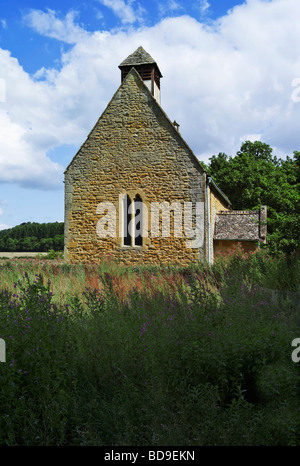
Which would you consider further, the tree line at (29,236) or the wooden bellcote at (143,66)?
the tree line at (29,236)

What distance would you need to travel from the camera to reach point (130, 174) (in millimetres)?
13961

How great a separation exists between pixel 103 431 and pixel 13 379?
2.91 feet

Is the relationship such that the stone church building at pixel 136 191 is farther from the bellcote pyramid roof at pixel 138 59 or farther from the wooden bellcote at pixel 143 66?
the bellcote pyramid roof at pixel 138 59

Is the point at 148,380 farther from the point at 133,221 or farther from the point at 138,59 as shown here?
the point at 138,59

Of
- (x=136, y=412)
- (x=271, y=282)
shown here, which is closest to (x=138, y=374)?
(x=136, y=412)

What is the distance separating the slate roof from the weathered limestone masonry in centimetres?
304

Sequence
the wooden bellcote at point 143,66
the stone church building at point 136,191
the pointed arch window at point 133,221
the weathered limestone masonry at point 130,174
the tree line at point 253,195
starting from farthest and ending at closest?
the wooden bellcote at point 143,66 < the pointed arch window at point 133,221 < the weathered limestone masonry at point 130,174 < the stone church building at point 136,191 < the tree line at point 253,195

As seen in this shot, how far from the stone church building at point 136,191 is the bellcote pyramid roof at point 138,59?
233cm

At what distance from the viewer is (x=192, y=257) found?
1314cm

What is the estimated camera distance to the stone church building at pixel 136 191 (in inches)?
525

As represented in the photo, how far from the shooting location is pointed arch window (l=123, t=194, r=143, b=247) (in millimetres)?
13844

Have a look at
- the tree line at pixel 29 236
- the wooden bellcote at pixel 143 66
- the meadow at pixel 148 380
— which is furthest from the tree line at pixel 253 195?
the wooden bellcote at pixel 143 66

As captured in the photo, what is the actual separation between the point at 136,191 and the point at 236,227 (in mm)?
4885

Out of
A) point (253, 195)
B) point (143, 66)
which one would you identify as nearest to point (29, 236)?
point (253, 195)
